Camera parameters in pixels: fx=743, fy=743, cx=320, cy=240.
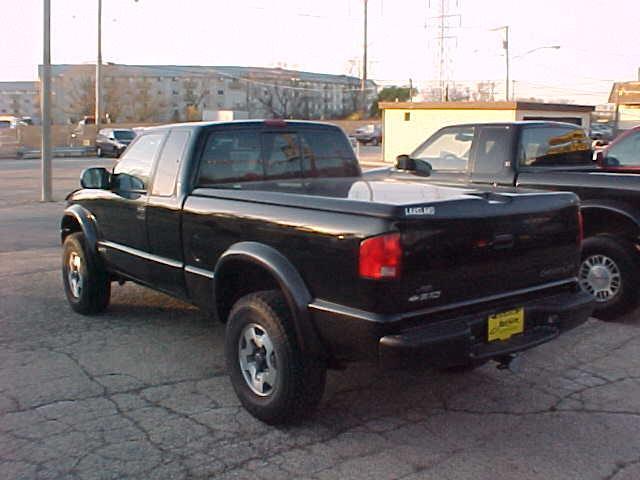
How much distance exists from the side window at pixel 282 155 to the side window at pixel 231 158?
0.24 ft

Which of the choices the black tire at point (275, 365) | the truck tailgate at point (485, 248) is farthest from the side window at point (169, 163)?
the truck tailgate at point (485, 248)

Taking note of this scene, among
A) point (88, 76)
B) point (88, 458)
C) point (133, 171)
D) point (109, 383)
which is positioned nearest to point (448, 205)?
point (88, 458)

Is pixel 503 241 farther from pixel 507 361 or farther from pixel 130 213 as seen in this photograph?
pixel 130 213

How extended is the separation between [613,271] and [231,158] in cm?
378

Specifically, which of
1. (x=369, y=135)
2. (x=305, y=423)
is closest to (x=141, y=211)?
(x=305, y=423)

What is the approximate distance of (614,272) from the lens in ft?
22.8

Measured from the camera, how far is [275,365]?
4.42 meters

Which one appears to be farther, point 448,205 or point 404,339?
point 448,205

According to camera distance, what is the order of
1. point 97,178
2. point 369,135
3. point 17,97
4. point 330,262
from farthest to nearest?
point 17,97 < point 369,135 < point 97,178 < point 330,262

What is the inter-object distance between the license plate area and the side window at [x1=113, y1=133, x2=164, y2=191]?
3.10 metres

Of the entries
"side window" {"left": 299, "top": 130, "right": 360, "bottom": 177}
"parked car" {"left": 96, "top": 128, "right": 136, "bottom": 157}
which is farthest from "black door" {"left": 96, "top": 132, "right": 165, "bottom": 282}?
"parked car" {"left": 96, "top": 128, "right": 136, "bottom": 157}

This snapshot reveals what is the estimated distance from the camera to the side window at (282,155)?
581cm

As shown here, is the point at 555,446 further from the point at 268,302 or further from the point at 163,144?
the point at 163,144

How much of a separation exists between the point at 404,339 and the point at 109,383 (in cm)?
244
